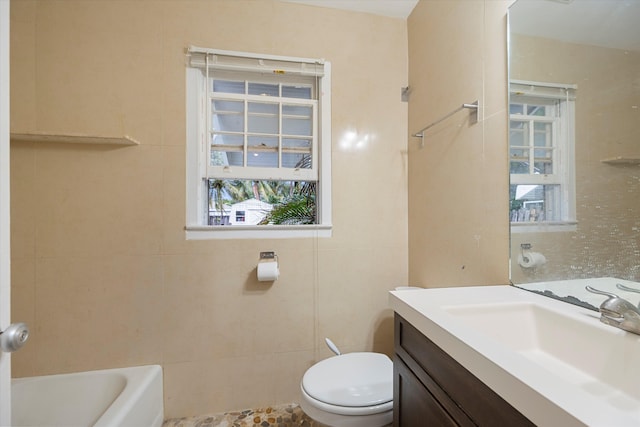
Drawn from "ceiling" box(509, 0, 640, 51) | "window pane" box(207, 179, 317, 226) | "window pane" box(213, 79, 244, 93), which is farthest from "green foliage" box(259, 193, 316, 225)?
"ceiling" box(509, 0, 640, 51)

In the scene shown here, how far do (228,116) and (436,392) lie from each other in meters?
1.69

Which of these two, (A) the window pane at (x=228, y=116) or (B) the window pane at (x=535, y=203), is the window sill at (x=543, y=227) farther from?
(A) the window pane at (x=228, y=116)

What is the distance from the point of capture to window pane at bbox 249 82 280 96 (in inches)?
64.9

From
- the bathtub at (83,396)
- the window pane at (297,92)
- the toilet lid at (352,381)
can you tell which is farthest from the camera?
the window pane at (297,92)

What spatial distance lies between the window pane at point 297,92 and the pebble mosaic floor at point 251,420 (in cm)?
197

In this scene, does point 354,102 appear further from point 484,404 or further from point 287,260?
point 484,404

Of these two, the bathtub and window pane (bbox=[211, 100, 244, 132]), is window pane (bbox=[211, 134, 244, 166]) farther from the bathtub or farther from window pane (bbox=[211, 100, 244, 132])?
the bathtub

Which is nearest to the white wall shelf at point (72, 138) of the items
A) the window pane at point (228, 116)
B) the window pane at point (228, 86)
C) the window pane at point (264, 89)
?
the window pane at point (228, 116)

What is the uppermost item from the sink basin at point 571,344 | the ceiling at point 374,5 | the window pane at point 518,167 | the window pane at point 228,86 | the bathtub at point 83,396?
the ceiling at point 374,5

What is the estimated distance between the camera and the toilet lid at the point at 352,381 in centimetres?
103

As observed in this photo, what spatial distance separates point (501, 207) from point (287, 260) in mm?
1120

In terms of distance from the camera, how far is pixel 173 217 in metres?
1.46

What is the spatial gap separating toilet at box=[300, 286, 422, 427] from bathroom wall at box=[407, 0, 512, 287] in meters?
0.59

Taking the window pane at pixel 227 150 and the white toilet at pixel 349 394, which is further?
the window pane at pixel 227 150
